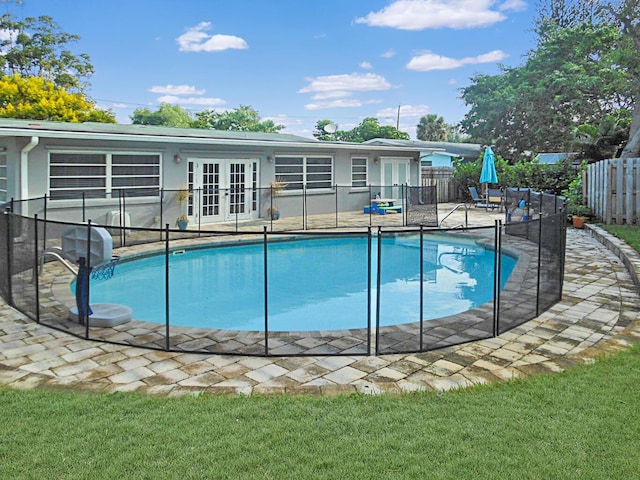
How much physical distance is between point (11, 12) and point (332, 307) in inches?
1383

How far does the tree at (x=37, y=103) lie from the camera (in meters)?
26.2

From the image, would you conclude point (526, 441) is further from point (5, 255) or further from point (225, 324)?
point (5, 255)

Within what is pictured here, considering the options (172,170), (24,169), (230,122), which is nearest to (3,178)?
(24,169)

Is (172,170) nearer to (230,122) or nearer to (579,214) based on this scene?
(579,214)

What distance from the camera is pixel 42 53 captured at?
33375 millimetres

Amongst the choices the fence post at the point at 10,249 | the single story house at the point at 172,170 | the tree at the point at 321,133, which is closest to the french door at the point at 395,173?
the single story house at the point at 172,170

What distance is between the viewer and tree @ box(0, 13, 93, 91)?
108 ft

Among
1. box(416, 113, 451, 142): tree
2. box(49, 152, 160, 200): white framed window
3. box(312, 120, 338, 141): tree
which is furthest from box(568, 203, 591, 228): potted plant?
box(416, 113, 451, 142): tree

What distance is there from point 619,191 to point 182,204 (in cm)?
1078

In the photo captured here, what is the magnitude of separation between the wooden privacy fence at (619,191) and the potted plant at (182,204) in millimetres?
10428

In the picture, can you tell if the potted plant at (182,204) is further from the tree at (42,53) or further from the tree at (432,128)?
the tree at (432,128)

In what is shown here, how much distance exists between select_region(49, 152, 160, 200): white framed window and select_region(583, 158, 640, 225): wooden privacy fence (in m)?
11.1

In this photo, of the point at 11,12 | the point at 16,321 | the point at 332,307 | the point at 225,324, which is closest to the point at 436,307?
the point at 332,307

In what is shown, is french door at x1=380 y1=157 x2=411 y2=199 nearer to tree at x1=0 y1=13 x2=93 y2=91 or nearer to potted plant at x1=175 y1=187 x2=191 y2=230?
potted plant at x1=175 y1=187 x2=191 y2=230
